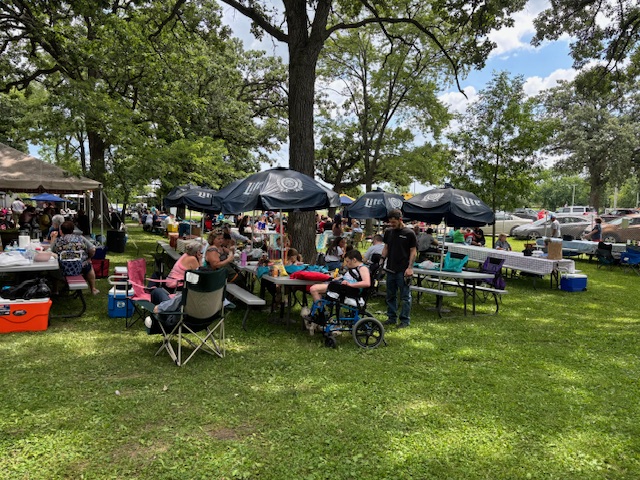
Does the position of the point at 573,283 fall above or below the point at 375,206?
below

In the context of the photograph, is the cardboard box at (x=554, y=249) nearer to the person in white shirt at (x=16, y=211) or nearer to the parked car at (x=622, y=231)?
the parked car at (x=622, y=231)

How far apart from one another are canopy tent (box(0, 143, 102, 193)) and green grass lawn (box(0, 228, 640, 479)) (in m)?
4.98

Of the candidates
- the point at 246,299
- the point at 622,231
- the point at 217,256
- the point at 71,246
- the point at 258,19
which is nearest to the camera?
the point at 246,299

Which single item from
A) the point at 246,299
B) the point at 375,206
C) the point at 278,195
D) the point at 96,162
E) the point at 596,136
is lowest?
the point at 246,299

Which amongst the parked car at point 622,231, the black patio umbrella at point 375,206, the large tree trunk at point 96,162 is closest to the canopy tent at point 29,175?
the large tree trunk at point 96,162

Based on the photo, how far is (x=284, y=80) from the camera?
25750mm

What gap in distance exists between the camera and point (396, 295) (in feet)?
22.6

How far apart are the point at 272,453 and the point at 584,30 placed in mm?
13633

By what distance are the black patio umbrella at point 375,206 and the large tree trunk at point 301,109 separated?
13.7ft

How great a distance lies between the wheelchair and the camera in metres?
5.71

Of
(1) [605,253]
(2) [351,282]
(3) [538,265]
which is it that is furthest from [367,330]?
(1) [605,253]

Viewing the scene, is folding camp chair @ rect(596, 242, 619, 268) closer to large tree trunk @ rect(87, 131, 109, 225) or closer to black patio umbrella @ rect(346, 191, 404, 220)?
black patio umbrella @ rect(346, 191, 404, 220)

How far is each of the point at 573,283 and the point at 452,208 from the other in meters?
4.56

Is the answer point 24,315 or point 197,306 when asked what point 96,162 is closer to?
point 24,315
